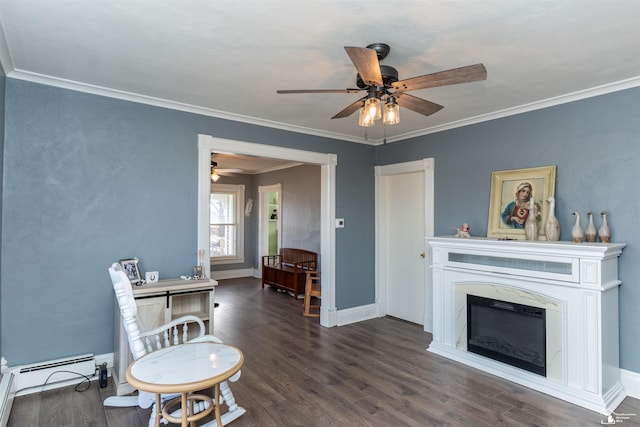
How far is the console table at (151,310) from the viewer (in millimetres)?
2840

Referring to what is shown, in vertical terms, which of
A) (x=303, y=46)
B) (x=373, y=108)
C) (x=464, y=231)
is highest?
(x=303, y=46)

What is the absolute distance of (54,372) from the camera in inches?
116

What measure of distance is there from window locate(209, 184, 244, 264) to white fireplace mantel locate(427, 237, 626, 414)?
236 inches

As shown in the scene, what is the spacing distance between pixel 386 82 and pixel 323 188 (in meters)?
2.60

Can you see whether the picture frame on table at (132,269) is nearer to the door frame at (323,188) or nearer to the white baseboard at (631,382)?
the door frame at (323,188)

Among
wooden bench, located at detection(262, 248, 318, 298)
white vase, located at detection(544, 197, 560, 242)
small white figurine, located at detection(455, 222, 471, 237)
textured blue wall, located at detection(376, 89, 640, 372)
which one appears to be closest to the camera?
textured blue wall, located at detection(376, 89, 640, 372)

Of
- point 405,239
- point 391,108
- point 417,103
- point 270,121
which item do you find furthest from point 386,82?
point 405,239

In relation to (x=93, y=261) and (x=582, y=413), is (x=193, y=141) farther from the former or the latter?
(x=582, y=413)

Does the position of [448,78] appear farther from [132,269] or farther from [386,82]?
[132,269]

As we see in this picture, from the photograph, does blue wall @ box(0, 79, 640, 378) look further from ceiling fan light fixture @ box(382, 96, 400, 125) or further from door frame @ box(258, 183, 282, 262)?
door frame @ box(258, 183, 282, 262)

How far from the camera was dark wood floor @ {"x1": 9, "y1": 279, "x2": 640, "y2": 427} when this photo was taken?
254 cm

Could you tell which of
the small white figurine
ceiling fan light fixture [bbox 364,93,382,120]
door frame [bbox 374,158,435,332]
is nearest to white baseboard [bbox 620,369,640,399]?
the small white figurine

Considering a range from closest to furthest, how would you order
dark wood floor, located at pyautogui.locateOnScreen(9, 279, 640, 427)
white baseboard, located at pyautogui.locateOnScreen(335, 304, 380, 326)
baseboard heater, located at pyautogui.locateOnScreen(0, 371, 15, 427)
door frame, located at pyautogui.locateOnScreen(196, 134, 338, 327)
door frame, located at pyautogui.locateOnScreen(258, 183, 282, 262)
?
baseboard heater, located at pyautogui.locateOnScreen(0, 371, 15, 427), dark wood floor, located at pyautogui.locateOnScreen(9, 279, 640, 427), door frame, located at pyautogui.locateOnScreen(196, 134, 338, 327), white baseboard, located at pyautogui.locateOnScreen(335, 304, 380, 326), door frame, located at pyautogui.locateOnScreen(258, 183, 282, 262)

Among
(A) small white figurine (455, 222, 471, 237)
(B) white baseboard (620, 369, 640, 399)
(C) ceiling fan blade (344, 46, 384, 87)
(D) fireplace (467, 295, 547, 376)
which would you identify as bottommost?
(B) white baseboard (620, 369, 640, 399)
